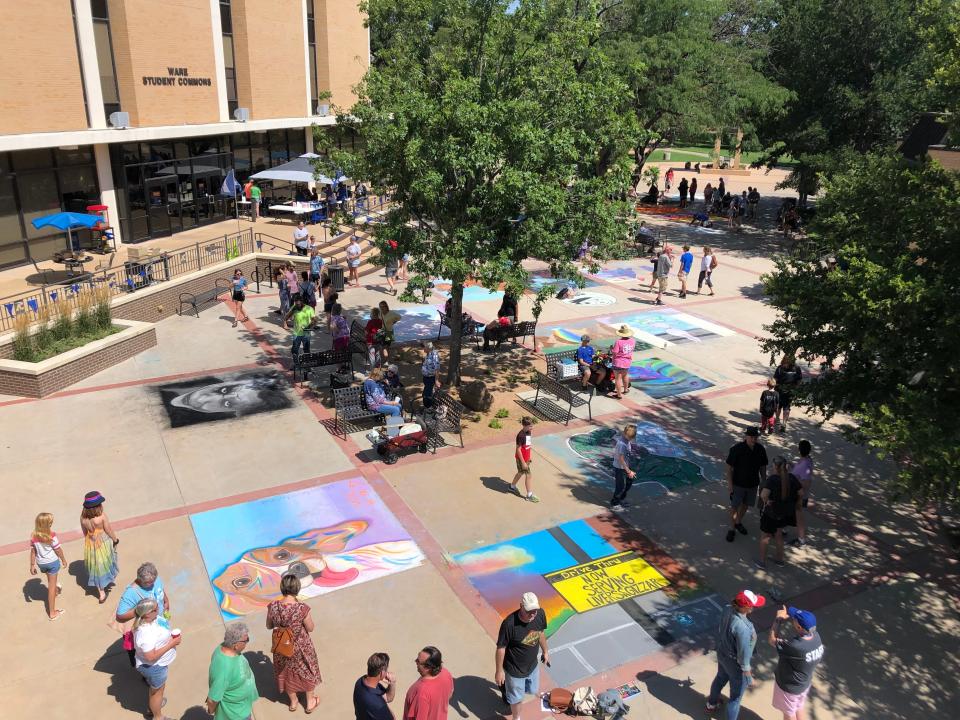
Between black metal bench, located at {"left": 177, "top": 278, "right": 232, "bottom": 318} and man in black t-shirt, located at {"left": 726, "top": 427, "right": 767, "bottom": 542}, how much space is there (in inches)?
599

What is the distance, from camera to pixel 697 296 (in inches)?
955

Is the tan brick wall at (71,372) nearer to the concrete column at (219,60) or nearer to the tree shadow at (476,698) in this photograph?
the tree shadow at (476,698)

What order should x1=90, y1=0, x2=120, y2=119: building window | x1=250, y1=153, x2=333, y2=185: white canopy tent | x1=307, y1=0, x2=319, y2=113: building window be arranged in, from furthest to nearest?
x1=307, y1=0, x2=319, y2=113: building window < x1=250, y1=153, x2=333, y2=185: white canopy tent < x1=90, y1=0, x2=120, y2=119: building window

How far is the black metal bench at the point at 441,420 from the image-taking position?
13.4 m

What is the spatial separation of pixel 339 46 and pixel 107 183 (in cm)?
1527

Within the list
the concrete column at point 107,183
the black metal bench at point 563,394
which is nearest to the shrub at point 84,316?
the concrete column at point 107,183

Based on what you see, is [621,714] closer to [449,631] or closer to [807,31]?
Result: [449,631]

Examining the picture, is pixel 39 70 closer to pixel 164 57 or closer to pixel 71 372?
pixel 164 57

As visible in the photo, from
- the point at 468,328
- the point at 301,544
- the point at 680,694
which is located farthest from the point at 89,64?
the point at 680,694

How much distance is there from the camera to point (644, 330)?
20547mm

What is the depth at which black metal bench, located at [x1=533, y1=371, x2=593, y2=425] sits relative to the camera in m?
14.6

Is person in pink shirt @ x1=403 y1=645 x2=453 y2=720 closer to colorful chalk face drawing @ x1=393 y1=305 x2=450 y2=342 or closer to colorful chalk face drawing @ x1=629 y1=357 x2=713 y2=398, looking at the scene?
colorful chalk face drawing @ x1=629 y1=357 x2=713 y2=398

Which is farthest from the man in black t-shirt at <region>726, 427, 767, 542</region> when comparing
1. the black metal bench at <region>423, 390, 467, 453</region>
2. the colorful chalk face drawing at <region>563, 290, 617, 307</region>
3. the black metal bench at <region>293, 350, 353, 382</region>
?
the colorful chalk face drawing at <region>563, 290, 617, 307</region>

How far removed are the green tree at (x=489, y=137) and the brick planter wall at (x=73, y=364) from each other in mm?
7094
